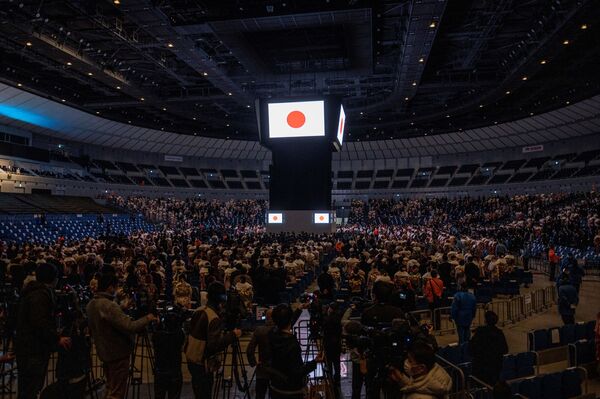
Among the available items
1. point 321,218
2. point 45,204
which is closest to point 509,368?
point 321,218

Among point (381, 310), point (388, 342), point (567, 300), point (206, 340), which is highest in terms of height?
point (381, 310)

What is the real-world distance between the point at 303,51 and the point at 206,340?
24.9 m

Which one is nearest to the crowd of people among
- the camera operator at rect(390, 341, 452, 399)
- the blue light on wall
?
the camera operator at rect(390, 341, 452, 399)

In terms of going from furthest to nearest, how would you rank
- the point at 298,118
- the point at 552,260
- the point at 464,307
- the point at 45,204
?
the point at 45,204 → the point at 298,118 → the point at 552,260 → the point at 464,307

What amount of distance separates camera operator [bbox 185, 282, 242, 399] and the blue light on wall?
39395mm

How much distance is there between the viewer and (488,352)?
5.86 meters

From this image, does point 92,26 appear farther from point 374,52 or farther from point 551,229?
point 551,229

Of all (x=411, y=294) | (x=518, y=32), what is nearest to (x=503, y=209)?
(x=518, y=32)

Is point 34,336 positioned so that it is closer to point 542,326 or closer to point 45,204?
point 542,326

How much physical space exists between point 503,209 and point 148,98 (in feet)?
111

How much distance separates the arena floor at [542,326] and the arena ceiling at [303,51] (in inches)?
493

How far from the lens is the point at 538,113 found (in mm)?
42531

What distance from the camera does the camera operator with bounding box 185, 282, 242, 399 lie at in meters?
4.56

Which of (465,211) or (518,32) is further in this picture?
(465,211)
